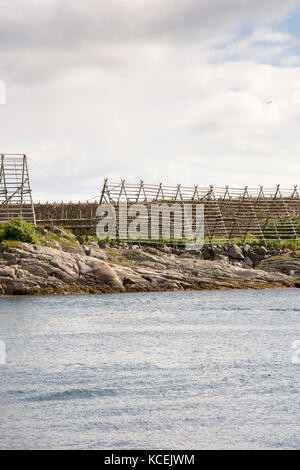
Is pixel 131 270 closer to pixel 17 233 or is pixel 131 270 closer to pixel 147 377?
pixel 17 233

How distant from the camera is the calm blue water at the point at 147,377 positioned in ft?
40.9

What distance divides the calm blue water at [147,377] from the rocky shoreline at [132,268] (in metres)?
3.61

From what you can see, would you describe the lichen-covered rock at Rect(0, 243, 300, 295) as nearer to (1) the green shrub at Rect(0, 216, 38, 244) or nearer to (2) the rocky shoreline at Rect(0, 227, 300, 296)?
(2) the rocky shoreline at Rect(0, 227, 300, 296)

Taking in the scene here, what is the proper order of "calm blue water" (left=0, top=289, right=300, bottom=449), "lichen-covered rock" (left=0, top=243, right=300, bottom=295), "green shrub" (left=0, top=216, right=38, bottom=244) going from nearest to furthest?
"calm blue water" (left=0, top=289, right=300, bottom=449) < "lichen-covered rock" (left=0, top=243, right=300, bottom=295) < "green shrub" (left=0, top=216, right=38, bottom=244)

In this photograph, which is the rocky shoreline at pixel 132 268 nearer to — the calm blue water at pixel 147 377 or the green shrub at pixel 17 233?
the green shrub at pixel 17 233

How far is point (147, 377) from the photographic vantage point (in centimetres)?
1686

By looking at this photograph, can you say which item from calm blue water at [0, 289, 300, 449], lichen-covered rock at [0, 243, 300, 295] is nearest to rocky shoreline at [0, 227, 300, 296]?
lichen-covered rock at [0, 243, 300, 295]

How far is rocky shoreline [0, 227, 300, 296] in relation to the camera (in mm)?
33344

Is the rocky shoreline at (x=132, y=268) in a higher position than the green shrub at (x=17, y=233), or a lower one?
lower

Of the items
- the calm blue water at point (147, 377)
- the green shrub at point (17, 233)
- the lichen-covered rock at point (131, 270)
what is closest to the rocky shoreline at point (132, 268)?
the lichen-covered rock at point (131, 270)

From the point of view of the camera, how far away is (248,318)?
2706 cm

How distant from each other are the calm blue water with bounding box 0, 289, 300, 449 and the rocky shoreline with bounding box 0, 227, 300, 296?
361 centimetres

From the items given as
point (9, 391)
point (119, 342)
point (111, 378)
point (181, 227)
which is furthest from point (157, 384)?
point (181, 227)
